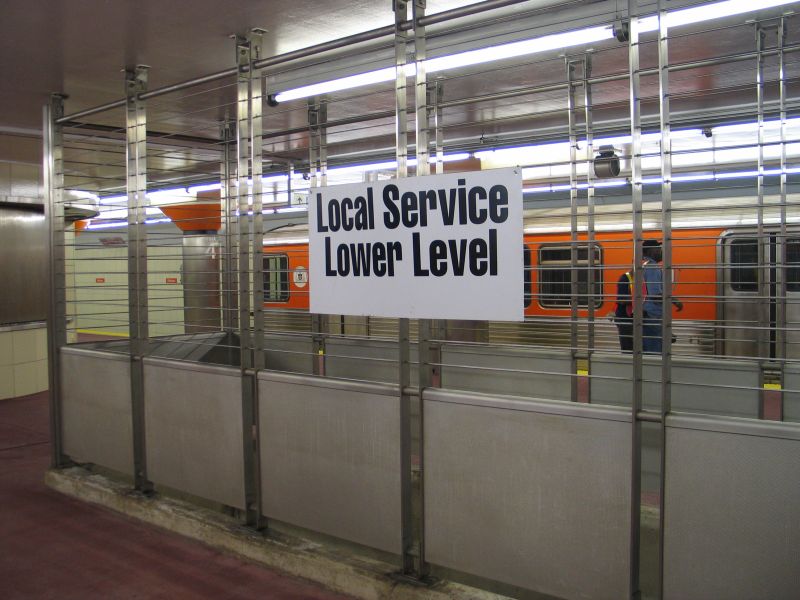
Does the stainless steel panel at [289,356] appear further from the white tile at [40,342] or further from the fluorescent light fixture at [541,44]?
the white tile at [40,342]

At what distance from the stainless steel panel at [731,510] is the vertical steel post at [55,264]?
6.06m

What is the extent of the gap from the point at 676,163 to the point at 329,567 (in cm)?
838

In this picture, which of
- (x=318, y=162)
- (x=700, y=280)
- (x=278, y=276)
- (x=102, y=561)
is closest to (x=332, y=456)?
(x=102, y=561)

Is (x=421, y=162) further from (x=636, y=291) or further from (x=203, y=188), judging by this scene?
(x=203, y=188)

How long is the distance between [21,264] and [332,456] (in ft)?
29.6

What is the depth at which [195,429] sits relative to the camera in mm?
5762

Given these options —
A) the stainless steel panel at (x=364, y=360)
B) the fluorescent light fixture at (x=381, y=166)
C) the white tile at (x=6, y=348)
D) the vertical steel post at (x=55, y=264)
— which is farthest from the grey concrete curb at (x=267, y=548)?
the fluorescent light fixture at (x=381, y=166)

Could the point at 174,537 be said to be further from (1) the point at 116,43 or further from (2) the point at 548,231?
(2) the point at 548,231

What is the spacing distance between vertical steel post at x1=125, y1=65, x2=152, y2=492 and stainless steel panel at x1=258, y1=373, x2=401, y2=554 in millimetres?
1739

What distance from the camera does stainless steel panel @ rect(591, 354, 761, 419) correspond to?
5.65 m

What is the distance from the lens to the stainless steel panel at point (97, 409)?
21.2 feet

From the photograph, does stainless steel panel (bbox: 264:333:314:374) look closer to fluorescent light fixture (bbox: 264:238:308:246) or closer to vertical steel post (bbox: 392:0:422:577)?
vertical steel post (bbox: 392:0:422:577)

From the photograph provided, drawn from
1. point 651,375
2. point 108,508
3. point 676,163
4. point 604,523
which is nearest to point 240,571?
point 108,508

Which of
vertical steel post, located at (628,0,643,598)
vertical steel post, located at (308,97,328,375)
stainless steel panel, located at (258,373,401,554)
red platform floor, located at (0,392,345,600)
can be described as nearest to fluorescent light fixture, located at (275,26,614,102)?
vertical steel post, located at (308,97,328,375)
